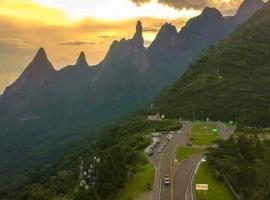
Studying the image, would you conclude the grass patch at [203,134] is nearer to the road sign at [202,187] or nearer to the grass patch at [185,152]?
the grass patch at [185,152]

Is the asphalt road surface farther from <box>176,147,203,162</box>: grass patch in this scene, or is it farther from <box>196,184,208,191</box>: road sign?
<box>176,147,203,162</box>: grass patch

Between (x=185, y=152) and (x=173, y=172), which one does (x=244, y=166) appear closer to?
(x=173, y=172)

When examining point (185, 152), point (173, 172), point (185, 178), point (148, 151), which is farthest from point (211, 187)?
point (148, 151)

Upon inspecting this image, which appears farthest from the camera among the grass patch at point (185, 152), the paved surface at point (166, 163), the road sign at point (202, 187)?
the grass patch at point (185, 152)

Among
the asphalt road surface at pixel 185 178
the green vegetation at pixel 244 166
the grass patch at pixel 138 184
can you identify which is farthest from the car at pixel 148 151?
the green vegetation at pixel 244 166

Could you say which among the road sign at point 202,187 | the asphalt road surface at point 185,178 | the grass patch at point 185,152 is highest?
the road sign at point 202,187
